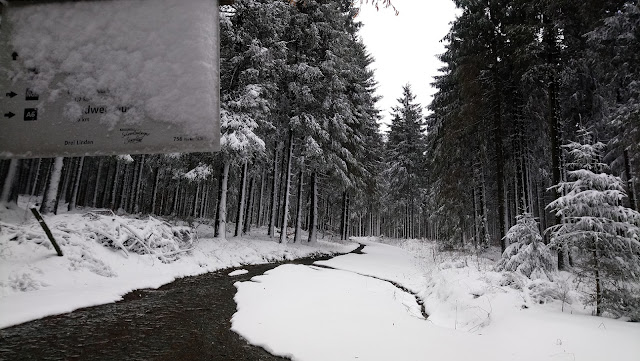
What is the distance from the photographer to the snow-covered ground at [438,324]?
13.3 feet

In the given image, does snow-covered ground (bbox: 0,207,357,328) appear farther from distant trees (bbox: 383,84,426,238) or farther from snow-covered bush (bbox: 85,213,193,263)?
distant trees (bbox: 383,84,426,238)

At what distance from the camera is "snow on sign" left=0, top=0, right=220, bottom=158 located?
1.96 metres

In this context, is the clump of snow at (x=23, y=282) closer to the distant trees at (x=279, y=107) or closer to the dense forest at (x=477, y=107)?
the dense forest at (x=477, y=107)

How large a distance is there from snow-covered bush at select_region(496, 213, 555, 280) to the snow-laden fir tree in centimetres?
118

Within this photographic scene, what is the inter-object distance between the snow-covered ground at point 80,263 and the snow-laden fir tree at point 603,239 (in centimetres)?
893

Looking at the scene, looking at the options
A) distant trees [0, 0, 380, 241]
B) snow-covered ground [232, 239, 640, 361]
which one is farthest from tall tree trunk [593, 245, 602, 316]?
distant trees [0, 0, 380, 241]

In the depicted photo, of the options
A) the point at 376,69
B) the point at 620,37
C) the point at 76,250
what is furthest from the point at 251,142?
the point at 376,69

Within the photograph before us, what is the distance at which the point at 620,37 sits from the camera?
10188 millimetres

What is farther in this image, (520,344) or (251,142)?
(251,142)

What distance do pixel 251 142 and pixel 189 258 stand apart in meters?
5.93

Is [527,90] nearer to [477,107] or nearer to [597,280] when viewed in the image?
[477,107]

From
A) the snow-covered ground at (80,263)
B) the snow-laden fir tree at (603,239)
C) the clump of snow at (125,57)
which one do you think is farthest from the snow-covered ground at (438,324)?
the clump of snow at (125,57)

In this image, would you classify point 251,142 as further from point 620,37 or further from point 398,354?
point 620,37

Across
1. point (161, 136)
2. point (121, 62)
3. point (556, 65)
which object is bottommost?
point (161, 136)
